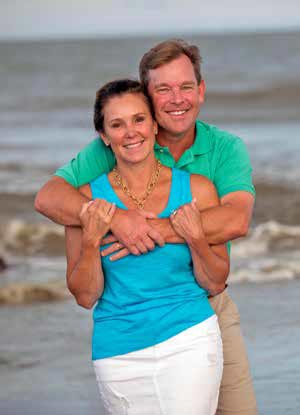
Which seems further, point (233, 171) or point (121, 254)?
point (233, 171)

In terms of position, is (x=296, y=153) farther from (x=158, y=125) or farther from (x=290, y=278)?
(x=158, y=125)

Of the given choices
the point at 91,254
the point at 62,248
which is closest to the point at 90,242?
the point at 91,254

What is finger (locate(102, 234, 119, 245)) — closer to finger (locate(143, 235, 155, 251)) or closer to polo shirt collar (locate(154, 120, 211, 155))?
finger (locate(143, 235, 155, 251))

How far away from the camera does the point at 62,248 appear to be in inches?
356

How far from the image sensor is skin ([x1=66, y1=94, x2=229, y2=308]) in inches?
122

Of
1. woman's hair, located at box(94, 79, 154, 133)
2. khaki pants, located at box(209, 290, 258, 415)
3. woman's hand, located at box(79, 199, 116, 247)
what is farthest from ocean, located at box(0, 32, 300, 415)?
woman's hair, located at box(94, 79, 154, 133)

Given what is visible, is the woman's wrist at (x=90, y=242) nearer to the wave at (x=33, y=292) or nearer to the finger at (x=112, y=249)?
the finger at (x=112, y=249)

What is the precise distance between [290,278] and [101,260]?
4268 mm

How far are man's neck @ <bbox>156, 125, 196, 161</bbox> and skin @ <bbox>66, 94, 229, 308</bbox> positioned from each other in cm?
25

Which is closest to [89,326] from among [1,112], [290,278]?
[290,278]

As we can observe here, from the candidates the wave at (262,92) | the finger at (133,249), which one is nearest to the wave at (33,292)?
the finger at (133,249)

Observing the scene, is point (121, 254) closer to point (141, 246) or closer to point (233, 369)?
point (141, 246)

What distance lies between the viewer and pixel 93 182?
10.7ft

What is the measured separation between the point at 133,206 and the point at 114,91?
352 mm
